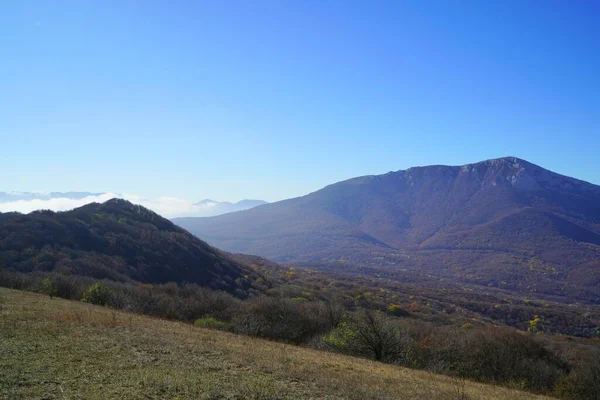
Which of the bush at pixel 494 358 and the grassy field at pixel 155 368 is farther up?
the grassy field at pixel 155 368

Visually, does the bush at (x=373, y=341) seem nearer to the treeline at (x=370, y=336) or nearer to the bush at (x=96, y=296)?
the treeline at (x=370, y=336)

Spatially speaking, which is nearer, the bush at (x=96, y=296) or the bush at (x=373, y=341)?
the bush at (x=373, y=341)

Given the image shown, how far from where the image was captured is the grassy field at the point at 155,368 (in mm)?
10711

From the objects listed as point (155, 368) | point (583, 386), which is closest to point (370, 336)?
point (583, 386)

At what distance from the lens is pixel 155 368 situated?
509 inches

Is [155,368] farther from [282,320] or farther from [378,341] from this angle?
[282,320]

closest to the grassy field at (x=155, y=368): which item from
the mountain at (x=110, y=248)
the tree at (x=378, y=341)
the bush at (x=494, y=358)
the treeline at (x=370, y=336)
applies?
the tree at (x=378, y=341)

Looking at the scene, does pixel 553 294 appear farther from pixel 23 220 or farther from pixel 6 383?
pixel 6 383

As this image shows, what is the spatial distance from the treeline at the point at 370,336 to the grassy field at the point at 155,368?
1037 centimetres

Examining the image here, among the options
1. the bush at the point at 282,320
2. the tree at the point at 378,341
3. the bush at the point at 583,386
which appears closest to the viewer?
the bush at the point at 583,386

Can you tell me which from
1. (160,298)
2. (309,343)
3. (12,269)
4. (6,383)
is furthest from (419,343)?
(12,269)

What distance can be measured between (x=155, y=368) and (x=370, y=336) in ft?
62.6

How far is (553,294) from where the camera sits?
17425 cm

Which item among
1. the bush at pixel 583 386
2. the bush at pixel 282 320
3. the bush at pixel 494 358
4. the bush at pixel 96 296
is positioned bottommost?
the bush at pixel 494 358
